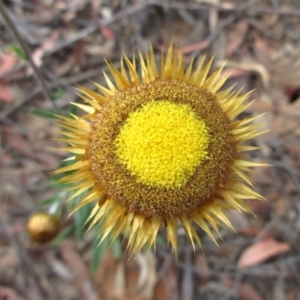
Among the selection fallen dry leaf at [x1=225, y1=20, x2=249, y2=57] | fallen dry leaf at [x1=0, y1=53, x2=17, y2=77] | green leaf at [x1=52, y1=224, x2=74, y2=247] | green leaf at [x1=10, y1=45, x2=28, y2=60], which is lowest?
green leaf at [x1=52, y1=224, x2=74, y2=247]

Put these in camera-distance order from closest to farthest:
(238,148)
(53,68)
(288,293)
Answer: (238,148), (288,293), (53,68)

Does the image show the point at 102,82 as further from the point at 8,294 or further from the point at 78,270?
the point at 8,294

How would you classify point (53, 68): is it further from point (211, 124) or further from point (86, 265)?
point (211, 124)

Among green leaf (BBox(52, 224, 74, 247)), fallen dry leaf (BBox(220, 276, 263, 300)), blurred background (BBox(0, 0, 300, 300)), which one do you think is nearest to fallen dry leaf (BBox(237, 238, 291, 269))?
blurred background (BBox(0, 0, 300, 300))

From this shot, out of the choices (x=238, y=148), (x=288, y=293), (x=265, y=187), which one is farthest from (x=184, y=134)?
(x=288, y=293)

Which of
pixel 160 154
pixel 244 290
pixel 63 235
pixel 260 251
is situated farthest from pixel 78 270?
pixel 160 154

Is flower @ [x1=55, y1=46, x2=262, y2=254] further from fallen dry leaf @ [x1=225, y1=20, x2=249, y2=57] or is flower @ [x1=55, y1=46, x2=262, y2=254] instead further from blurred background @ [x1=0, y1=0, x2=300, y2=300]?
fallen dry leaf @ [x1=225, y1=20, x2=249, y2=57]

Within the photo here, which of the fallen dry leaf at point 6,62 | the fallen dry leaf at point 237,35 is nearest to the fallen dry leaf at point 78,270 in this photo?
the fallen dry leaf at point 6,62

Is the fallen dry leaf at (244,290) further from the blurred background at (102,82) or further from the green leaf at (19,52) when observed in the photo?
the green leaf at (19,52)

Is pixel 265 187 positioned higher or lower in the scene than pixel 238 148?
lower
